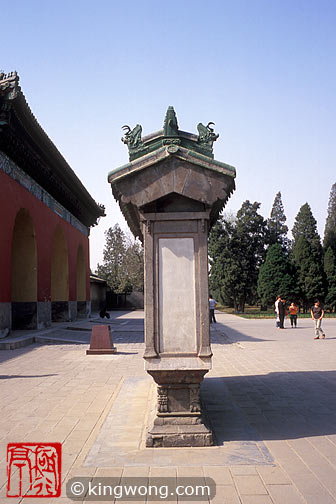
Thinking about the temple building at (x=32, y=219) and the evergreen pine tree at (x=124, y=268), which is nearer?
the temple building at (x=32, y=219)

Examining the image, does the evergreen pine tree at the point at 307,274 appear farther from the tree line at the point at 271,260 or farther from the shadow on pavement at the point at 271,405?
the shadow on pavement at the point at 271,405

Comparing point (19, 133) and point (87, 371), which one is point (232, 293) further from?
point (87, 371)

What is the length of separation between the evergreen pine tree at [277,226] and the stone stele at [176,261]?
1503 inches

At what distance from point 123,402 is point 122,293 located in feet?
127

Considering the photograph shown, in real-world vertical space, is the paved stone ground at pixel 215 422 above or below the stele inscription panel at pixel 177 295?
below

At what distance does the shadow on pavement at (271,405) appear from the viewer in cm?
456

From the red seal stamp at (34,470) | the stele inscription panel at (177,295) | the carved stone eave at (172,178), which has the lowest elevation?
the red seal stamp at (34,470)

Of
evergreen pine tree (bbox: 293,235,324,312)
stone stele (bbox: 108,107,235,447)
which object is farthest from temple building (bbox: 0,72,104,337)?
evergreen pine tree (bbox: 293,235,324,312)

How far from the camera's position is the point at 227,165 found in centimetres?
437

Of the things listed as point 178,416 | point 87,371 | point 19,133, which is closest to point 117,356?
point 87,371

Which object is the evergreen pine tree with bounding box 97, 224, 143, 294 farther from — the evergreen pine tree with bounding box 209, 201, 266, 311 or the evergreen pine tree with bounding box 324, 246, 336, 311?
the evergreen pine tree with bounding box 324, 246, 336, 311

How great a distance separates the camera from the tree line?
36625 millimetres

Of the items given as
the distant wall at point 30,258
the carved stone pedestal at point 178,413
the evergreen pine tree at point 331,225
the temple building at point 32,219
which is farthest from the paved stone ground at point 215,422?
the evergreen pine tree at point 331,225

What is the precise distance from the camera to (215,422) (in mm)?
4855
